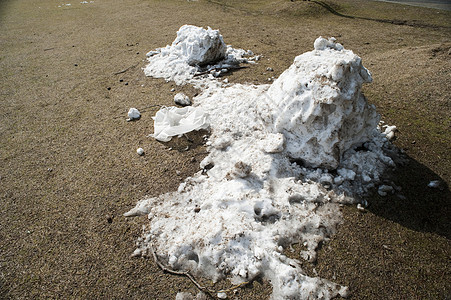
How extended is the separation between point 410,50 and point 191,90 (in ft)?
15.7

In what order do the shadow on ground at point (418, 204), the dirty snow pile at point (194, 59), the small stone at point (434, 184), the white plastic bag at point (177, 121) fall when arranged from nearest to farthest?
the shadow on ground at point (418, 204)
the small stone at point (434, 184)
the white plastic bag at point (177, 121)
the dirty snow pile at point (194, 59)

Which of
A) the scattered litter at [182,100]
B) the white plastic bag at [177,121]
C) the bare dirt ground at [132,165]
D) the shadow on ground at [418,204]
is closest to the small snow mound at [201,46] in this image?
the bare dirt ground at [132,165]

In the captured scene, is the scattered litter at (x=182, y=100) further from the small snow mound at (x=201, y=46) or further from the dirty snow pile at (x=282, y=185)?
the small snow mound at (x=201, y=46)

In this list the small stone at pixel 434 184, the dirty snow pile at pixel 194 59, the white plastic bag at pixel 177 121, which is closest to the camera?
the small stone at pixel 434 184

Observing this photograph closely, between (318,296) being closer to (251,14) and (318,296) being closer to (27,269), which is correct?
(27,269)

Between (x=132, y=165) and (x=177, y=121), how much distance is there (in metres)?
1.03

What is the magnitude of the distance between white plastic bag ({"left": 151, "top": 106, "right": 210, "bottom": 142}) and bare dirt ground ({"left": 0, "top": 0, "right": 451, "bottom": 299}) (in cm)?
18

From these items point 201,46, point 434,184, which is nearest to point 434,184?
point 434,184

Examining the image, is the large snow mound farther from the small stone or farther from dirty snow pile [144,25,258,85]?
dirty snow pile [144,25,258,85]

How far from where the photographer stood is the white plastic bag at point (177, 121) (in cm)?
393

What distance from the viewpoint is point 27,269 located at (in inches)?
98.0

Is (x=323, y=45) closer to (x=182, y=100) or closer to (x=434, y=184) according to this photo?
(x=434, y=184)

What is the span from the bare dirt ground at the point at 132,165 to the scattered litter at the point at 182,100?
30 centimetres

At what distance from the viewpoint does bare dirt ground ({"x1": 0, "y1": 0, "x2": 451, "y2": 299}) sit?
7.77ft
